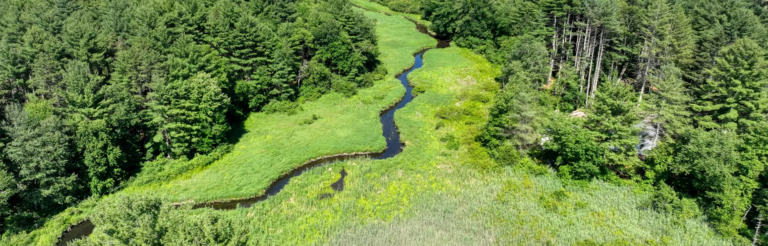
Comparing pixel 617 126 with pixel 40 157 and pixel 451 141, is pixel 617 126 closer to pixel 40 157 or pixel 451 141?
pixel 451 141

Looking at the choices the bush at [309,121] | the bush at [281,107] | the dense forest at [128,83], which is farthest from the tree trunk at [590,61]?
the bush at [281,107]

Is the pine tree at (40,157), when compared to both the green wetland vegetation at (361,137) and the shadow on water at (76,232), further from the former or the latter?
the shadow on water at (76,232)

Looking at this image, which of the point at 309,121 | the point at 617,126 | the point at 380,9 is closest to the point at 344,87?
the point at 309,121

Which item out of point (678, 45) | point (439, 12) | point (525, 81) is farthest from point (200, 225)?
point (439, 12)

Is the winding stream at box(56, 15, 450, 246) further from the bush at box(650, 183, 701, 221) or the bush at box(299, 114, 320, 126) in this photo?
the bush at box(650, 183, 701, 221)

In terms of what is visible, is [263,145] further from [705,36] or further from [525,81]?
[705,36]
